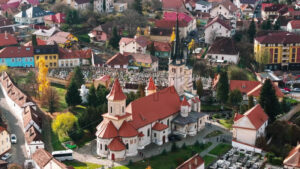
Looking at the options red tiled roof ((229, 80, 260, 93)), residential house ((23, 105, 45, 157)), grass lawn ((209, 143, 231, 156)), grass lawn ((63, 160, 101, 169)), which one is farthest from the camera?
red tiled roof ((229, 80, 260, 93))

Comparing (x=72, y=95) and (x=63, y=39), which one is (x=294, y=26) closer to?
(x=63, y=39)

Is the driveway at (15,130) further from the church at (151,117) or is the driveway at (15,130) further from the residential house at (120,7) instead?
the residential house at (120,7)

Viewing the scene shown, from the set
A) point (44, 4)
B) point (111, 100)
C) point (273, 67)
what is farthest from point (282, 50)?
point (44, 4)

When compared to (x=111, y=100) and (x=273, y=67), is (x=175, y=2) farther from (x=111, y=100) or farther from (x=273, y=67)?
(x=111, y=100)

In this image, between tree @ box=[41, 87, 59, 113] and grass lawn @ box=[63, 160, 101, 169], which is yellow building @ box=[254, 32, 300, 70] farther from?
grass lawn @ box=[63, 160, 101, 169]

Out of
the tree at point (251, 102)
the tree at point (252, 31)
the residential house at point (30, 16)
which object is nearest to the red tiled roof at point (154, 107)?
the tree at point (251, 102)

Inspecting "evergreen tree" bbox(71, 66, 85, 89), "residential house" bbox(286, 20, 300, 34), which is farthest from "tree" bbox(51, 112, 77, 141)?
"residential house" bbox(286, 20, 300, 34)
